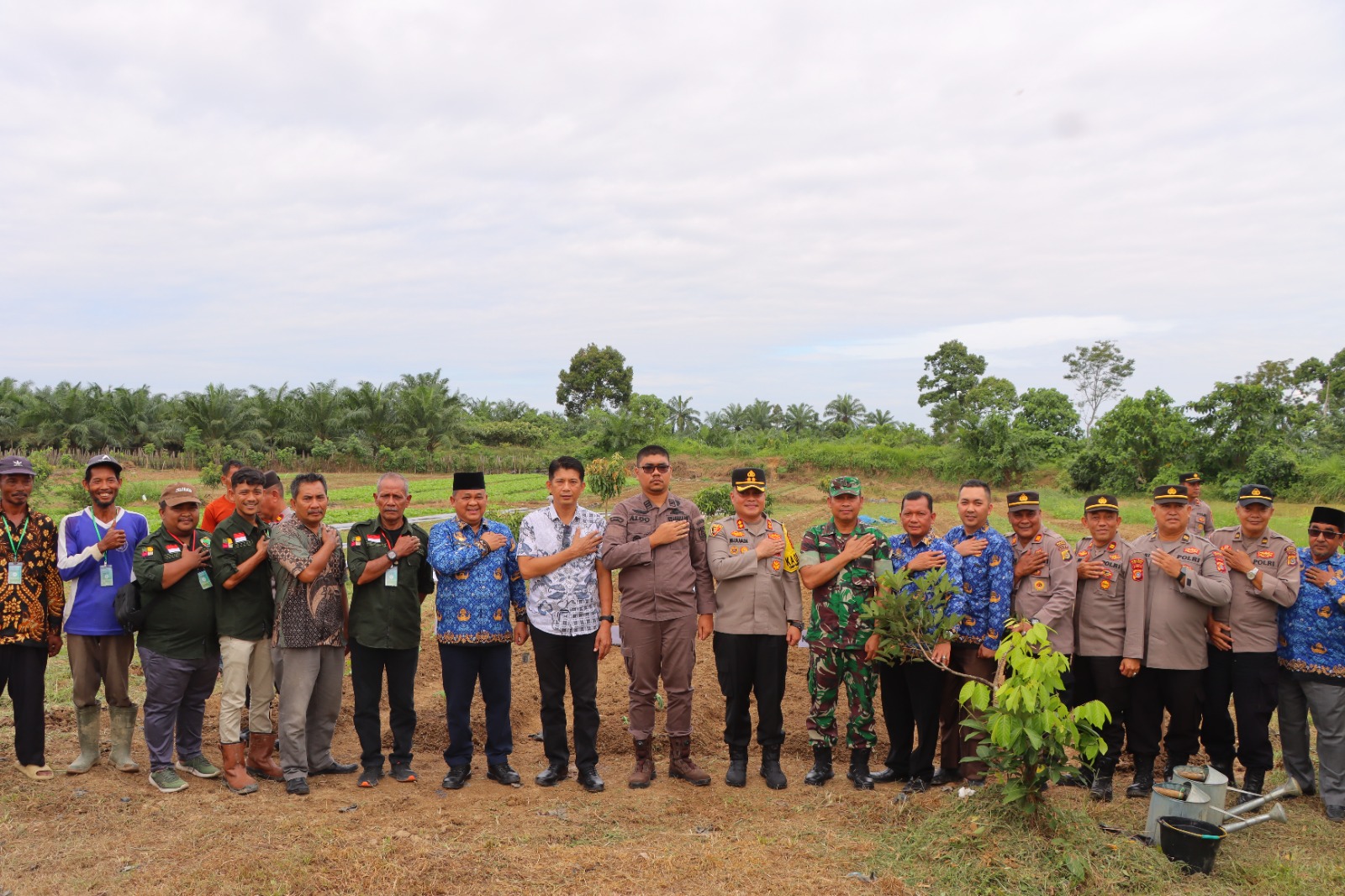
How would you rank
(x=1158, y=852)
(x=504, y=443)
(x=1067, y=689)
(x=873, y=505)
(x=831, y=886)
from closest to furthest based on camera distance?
(x=831, y=886), (x=1158, y=852), (x=1067, y=689), (x=873, y=505), (x=504, y=443)

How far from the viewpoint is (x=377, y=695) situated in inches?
187

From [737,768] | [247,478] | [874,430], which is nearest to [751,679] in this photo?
[737,768]

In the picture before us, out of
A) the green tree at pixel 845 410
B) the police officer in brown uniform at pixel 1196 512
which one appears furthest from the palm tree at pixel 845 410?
the police officer in brown uniform at pixel 1196 512

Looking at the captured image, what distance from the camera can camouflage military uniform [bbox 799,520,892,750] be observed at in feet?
15.3

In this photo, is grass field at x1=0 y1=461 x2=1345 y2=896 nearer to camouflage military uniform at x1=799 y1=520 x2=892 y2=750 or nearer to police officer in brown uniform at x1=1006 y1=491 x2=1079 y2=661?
camouflage military uniform at x1=799 y1=520 x2=892 y2=750

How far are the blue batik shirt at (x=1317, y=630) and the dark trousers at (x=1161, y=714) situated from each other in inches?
18.2

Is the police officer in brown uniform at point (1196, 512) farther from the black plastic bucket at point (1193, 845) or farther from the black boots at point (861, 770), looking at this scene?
the black boots at point (861, 770)

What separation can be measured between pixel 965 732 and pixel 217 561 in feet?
14.0

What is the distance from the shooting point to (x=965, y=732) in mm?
4828

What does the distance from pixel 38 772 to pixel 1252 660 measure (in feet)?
22.0

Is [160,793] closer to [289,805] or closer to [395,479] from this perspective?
[289,805]

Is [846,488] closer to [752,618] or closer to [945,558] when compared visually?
[945,558]

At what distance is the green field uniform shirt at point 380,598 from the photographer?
15.2 feet

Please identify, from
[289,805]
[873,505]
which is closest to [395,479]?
[289,805]
